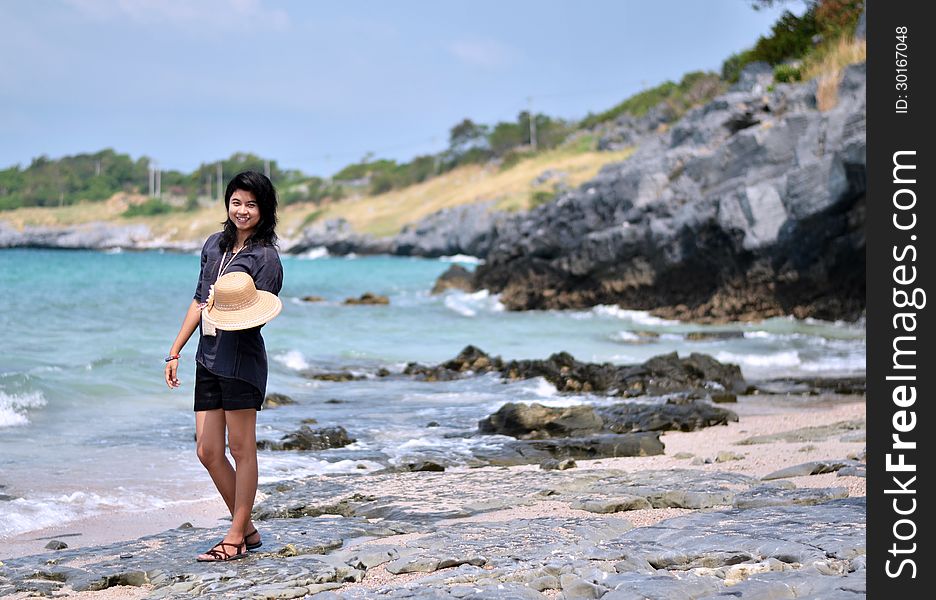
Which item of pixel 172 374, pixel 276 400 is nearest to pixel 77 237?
pixel 276 400

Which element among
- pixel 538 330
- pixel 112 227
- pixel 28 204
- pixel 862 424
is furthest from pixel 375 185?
pixel 862 424

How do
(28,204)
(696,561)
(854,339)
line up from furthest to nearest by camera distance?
(28,204), (854,339), (696,561)

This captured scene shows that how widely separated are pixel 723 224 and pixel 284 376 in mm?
12458

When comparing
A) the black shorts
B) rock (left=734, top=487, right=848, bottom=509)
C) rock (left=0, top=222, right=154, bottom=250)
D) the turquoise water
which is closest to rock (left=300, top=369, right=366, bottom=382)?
the turquoise water

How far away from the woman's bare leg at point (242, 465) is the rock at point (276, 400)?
674 centimetres

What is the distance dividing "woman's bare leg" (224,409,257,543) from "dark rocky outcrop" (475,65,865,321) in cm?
1712

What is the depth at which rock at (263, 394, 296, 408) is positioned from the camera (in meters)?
11.6

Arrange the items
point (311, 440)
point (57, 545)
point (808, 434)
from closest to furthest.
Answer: point (57, 545) → point (808, 434) → point (311, 440)

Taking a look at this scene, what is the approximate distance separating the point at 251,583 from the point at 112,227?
108624 mm

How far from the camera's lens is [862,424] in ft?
29.8

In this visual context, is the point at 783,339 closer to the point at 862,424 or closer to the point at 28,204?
the point at 862,424

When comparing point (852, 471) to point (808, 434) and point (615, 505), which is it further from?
point (808, 434)

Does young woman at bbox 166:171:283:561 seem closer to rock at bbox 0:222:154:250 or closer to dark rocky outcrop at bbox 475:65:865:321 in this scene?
dark rocky outcrop at bbox 475:65:865:321

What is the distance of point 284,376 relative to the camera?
48.6ft
